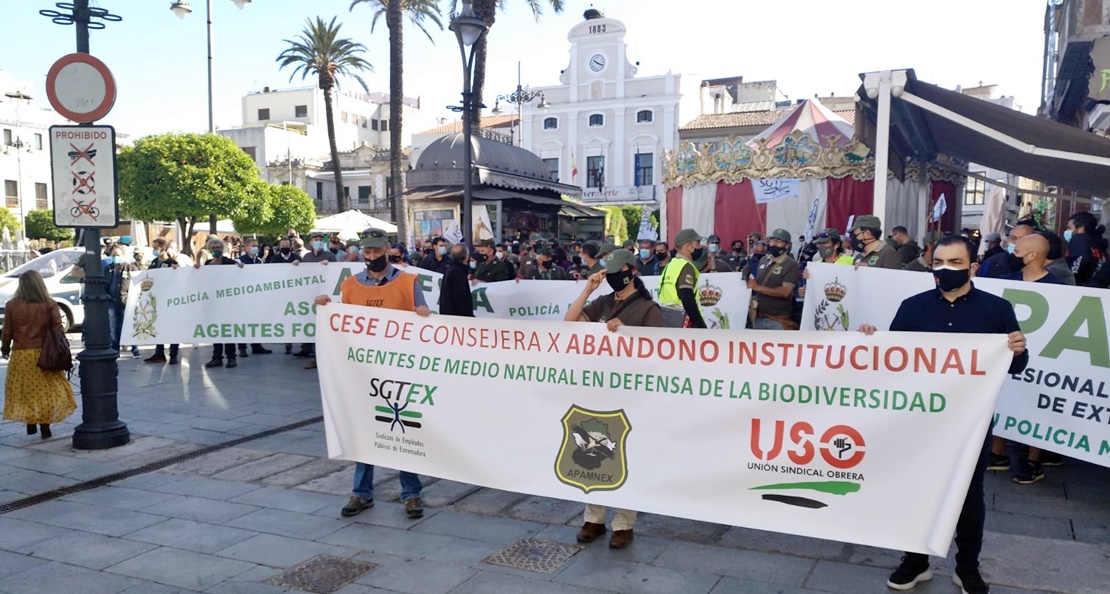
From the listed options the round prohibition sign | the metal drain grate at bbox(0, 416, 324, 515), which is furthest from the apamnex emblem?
the round prohibition sign

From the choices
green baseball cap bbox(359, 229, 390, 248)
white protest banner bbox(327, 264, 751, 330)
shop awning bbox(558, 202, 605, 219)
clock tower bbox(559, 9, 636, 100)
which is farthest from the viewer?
clock tower bbox(559, 9, 636, 100)

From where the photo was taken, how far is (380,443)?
5176mm

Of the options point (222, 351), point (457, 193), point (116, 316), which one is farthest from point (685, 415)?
point (457, 193)

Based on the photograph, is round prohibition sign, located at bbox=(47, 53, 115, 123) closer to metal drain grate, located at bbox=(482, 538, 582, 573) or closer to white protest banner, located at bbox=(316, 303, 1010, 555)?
white protest banner, located at bbox=(316, 303, 1010, 555)

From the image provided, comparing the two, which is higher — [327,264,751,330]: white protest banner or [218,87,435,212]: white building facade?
[218,87,435,212]: white building facade

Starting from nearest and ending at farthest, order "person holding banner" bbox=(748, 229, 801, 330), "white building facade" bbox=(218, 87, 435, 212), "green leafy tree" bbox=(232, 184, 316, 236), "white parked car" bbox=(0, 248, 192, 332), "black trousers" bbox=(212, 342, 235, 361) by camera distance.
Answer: "person holding banner" bbox=(748, 229, 801, 330) → "black trousers" bbox=(212, 342, 235, 361) → "white parked car" bbox=(0, 248, 192, 332) → "green leafy tree" bbox=(232, 184, 316, 236) → "white building facade" bbox=(218, 87, 435, 212)

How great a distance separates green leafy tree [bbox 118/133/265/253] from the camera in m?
30.5

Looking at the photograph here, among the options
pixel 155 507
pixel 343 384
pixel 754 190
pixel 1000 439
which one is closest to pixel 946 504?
pixel 1000 439

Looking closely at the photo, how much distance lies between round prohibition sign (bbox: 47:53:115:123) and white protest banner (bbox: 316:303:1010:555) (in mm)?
3356

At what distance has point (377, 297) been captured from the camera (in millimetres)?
5449

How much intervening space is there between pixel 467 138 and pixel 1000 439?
800 centimetres

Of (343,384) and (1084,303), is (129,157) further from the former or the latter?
(1084,303)

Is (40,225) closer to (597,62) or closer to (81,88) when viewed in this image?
(597,62)

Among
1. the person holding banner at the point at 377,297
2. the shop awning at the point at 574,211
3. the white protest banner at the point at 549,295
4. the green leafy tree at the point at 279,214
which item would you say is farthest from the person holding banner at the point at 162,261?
the green leafy tree at the point at 279,214
